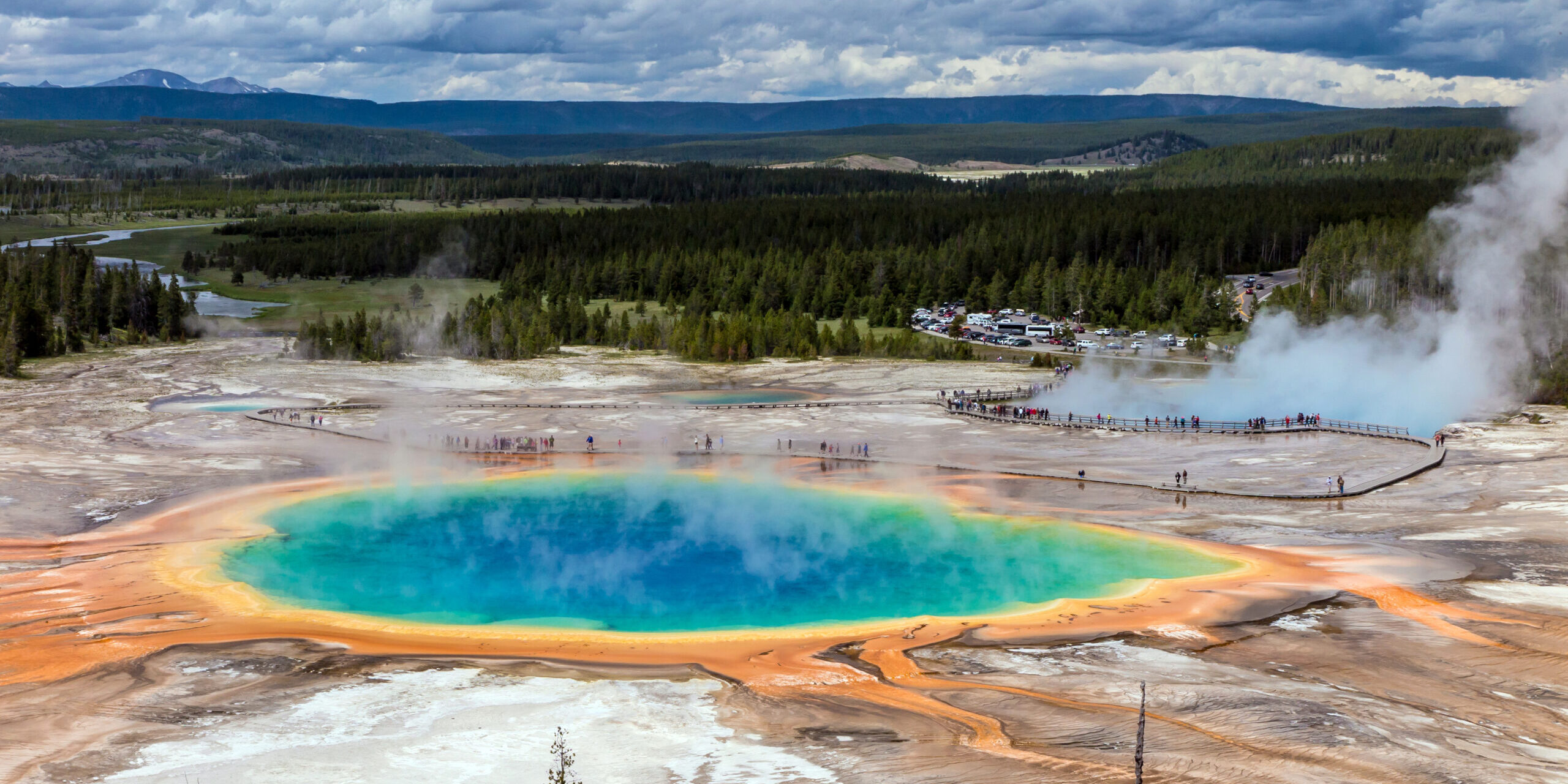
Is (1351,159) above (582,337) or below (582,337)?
above

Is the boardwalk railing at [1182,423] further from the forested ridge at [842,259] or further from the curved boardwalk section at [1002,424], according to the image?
the forested ridge at [842,259]

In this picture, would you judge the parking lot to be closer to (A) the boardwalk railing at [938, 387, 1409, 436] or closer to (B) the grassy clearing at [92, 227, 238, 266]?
(A) the boardwalk railing at [938, 387, 1409, 436]

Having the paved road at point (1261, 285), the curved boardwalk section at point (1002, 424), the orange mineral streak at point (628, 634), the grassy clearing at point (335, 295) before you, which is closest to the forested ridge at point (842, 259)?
the paved road at point (1261, 285)

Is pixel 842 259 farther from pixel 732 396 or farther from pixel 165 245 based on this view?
pixel 165 245

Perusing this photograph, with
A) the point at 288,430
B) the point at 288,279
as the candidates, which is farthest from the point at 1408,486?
the point at 288,279

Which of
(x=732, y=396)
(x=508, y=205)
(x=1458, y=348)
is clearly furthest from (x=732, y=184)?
(x=1458, y=348)

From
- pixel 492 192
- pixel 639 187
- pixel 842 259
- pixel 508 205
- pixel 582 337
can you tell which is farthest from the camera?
pixel 639 187

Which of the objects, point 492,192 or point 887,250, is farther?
point 492,192
